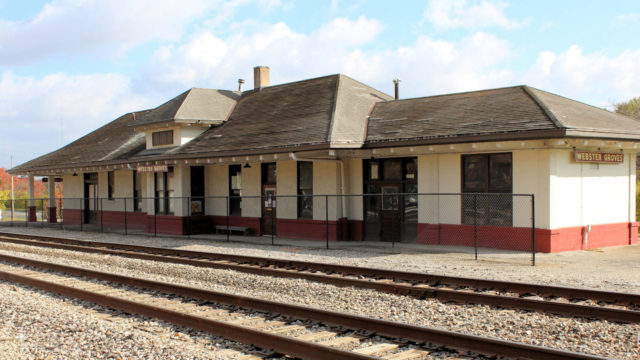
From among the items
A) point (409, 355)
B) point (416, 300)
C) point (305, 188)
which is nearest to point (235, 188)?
point (305, 188)

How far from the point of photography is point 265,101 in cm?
2578

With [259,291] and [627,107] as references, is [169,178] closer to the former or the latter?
[259,291]

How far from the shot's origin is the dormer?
970 inches

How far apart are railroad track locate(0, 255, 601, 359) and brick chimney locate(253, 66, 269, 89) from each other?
18.2 m

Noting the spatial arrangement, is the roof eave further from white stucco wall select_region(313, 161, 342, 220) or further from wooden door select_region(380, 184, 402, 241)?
white stucco wall select_region(313, 161, 342, 220)

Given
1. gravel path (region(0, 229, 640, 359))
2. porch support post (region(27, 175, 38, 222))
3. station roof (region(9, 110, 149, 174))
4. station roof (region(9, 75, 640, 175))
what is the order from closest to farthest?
gravel path (region(0, 229, 640, 359)) → station roof (region(9, 75, 640, 175)) → station roof (region(9, 110, 149, 174)) → porch support post (region(27, 175, 38, 222))

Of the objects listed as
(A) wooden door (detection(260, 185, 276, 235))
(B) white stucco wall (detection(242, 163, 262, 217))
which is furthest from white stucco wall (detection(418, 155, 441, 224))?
(B) white stucco wall (detection(242, 163, 262, 217))

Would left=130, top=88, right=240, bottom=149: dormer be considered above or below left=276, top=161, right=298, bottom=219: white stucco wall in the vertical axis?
above

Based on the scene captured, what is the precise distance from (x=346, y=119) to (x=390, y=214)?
3.97 meters

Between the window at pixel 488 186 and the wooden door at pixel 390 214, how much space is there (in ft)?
8.26

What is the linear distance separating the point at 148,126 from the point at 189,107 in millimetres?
2100

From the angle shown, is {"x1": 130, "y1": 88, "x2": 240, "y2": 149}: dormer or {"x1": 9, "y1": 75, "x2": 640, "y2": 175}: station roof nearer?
{"x1": 9, "y1": 75, "x2": 640, "y2": 175}: station roof

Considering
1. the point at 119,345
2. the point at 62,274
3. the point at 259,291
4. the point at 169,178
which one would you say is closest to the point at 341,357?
the point at 119,345

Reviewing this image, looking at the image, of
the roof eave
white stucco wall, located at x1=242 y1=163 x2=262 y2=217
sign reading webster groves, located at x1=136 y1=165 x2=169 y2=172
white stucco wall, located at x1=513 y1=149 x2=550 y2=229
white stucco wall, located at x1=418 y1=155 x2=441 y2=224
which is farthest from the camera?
sign reading webster groves, located at x1=136 y1=165 x2=169 y2=172
